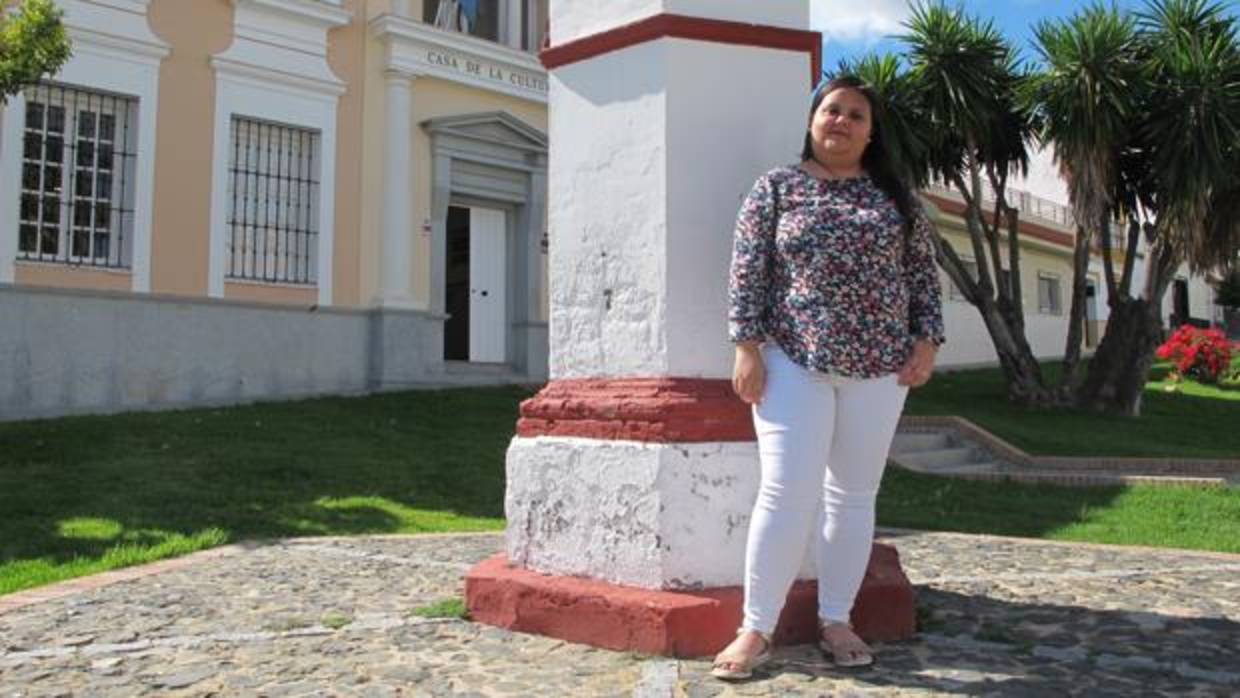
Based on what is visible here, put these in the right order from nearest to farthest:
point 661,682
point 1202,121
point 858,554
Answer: point 661,682, point 858,554, point 1202,121

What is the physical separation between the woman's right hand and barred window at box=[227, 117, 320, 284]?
9794 mm

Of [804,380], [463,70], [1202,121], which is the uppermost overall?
[463,70]

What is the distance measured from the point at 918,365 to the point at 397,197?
1058cm

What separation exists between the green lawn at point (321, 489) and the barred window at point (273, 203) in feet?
5.56

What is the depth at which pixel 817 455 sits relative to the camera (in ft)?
9.14

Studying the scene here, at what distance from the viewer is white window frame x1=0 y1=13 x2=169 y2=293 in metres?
9.91

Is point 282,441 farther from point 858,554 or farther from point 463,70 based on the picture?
point 858,554

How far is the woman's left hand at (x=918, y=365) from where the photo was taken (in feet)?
9.37

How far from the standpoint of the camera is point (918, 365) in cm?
287

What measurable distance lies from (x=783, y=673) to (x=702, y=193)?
58.0 inches

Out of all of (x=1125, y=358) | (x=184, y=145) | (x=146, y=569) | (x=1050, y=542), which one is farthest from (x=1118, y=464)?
(x=184, y=145)

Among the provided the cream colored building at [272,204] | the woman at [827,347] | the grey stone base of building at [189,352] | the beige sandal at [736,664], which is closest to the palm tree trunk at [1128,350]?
the cream colored building at [272,204]

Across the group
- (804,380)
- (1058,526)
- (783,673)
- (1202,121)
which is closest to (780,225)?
(804,380)

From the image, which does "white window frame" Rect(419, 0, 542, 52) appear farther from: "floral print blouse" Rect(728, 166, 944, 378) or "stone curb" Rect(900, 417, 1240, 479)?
Answer: "floral print blouse" Rect(728, 166, 944, 378)
